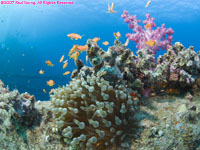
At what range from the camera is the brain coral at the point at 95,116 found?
2123mm

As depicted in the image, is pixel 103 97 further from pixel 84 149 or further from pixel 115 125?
pixel 84 149

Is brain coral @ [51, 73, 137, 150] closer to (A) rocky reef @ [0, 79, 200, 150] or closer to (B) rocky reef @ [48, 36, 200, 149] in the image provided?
(B) rocky reef @ [48, 36, 200, 149]

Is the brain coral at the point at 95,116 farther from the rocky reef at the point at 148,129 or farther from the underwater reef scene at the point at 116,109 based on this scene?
the rocky reef at the point at 148,129

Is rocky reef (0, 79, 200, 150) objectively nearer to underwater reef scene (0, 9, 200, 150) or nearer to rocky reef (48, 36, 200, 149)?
underwater reef scene (0, 9, 200, 150)

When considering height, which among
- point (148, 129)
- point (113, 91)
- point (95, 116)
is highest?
point (113, 91)

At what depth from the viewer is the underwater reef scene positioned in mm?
2152

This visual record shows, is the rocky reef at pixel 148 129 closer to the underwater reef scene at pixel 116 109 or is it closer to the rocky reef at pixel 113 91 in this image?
the underwater reef scene at pixel 116 109

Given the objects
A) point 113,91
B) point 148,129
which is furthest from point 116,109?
point 148,129

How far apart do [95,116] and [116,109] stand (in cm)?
32

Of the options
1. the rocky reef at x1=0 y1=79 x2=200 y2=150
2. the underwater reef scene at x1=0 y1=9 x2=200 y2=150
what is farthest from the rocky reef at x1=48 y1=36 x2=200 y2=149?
the rocky reef at x1=0 y1=79 x2=200 y2=150

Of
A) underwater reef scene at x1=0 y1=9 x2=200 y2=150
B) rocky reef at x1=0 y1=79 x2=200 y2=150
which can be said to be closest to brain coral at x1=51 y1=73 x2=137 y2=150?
underwater reef scene at x1=0 y1=9 x2=200 y2=150

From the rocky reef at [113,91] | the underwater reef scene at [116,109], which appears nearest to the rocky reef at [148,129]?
the underwater reef scene at [116,109]

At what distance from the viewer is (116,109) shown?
2.35m

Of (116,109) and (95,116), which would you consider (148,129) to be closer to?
(116,109)
